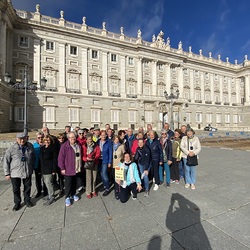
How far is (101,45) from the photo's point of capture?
1221 inches

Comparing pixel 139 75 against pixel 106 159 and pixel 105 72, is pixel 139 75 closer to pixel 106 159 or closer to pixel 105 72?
pixel 105 72

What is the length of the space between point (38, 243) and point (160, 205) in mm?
2573

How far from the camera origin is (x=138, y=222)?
310cm

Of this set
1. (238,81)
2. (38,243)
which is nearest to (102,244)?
(38,243)

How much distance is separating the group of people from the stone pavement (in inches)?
13.5

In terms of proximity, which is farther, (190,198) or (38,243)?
(190,198)

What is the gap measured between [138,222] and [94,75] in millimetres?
30368

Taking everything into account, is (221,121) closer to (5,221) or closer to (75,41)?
(75,41)

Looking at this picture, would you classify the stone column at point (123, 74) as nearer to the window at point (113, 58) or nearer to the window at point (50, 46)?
the window at point (113, 58)

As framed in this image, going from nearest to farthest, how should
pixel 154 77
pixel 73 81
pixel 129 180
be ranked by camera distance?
pixel 129 180 → pixel 73 81 → pixel 154 77

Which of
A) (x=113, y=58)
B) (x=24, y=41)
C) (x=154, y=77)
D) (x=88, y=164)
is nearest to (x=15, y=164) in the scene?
(x=88, y=164)

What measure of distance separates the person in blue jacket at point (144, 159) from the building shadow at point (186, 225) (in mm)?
833

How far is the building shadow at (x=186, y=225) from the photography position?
2.51m

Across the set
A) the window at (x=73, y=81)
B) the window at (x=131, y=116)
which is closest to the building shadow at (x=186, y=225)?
the window at (x=73, y=81)
